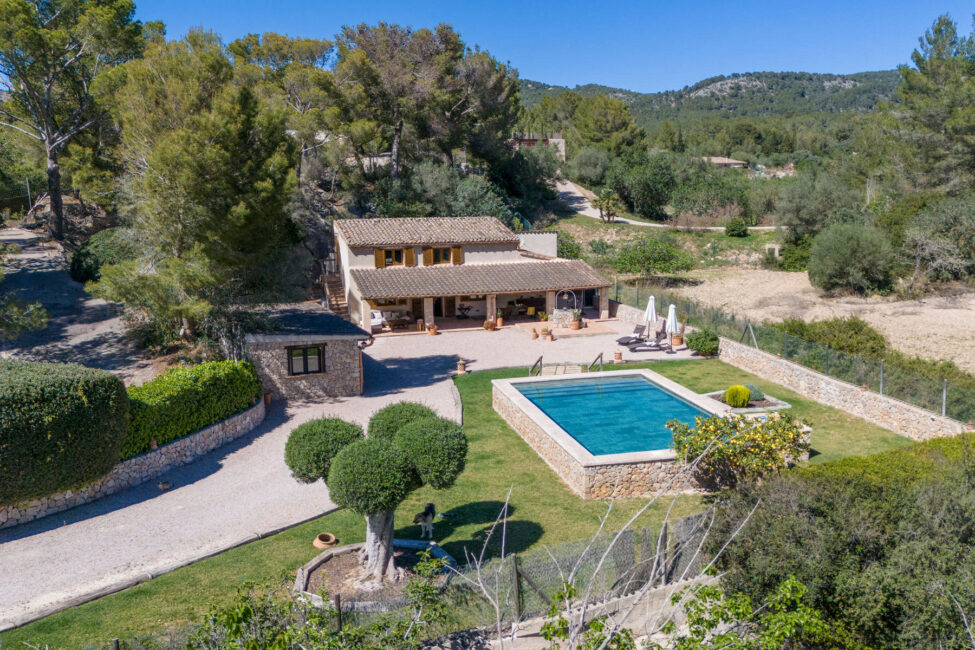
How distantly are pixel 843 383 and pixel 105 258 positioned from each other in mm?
27632

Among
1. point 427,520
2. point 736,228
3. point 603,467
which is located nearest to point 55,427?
point 427,520

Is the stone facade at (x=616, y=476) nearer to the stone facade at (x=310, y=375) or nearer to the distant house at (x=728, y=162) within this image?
the stone facade at (x=310, y=375)

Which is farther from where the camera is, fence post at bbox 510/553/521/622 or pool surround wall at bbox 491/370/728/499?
pool surround wall at bbox 491/370/728/499

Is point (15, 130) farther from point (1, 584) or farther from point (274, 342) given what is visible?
point (1, 584)

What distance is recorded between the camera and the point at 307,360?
→ 21188mm

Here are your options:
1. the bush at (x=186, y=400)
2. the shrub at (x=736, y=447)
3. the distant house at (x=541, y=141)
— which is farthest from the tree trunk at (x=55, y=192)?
the distant house at (x=541, y=141)

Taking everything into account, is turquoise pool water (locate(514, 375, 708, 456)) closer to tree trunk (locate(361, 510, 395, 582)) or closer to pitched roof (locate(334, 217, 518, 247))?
tree trunk (locate(361, 510, 395, 582))

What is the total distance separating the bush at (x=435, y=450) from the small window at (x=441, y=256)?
77.0 feet

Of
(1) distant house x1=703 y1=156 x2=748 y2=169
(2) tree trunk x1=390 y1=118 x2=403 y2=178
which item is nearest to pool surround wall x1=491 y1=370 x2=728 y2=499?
(2) tree trunk x1=390 y1=118 x2=403 y2=178

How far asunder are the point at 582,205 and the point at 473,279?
35.8 meters

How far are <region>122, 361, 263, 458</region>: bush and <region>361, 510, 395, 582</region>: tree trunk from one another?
25.0 feet

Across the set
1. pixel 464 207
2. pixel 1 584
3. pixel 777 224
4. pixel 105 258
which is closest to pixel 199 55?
pixel 105 258

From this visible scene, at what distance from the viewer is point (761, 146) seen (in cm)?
11031

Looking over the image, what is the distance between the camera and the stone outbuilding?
20406 mm
